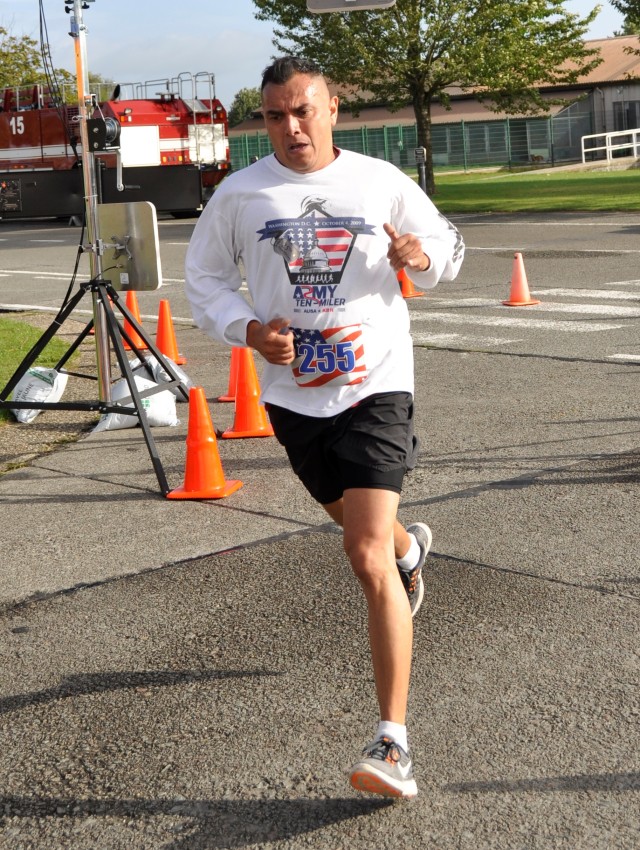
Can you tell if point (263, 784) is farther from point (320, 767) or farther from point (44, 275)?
point (44, 275)

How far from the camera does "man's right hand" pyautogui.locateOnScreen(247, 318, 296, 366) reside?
3.55m

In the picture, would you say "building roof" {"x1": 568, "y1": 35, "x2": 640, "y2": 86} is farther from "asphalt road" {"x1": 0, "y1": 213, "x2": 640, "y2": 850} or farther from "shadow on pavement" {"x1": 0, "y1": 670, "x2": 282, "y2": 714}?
"shadow on pavement" {"x1": 0, "y1": 670, "x2": 282, "y2": 714}

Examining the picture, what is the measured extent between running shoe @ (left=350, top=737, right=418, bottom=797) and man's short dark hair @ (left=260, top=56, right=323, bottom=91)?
1.98 metres

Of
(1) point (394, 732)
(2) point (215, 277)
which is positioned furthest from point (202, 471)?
(1) point (394, 732)

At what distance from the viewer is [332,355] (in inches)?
144

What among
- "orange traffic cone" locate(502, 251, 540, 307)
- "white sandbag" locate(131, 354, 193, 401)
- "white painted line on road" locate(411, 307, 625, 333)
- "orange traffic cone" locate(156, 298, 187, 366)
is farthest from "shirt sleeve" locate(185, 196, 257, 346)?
"orange traffic cone" locate(502, 251, 540, 307)

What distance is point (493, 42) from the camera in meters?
34.7

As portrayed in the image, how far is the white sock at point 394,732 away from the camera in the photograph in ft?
10.9

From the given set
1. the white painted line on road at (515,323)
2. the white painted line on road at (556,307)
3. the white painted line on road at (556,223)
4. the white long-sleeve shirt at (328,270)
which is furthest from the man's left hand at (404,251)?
the white painted line on road at (556,223)

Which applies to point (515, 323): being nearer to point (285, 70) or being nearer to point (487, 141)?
point (285, 70)

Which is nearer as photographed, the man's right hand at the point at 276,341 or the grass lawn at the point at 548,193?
the man's right hand at the point at 276,341

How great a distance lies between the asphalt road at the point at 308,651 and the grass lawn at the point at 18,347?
2.98 meters

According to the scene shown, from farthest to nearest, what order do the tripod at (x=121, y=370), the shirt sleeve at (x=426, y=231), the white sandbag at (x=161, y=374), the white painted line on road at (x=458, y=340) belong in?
the white painted line on road at (x=458, y=340)
the white sandbag at (x=161, y=374)
the tripod at (x=121, y=370)
the shirt sleeve at (x=426, y=231)

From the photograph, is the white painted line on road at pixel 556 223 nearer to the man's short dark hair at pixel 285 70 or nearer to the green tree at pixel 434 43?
the green tree at pixel 434 43
